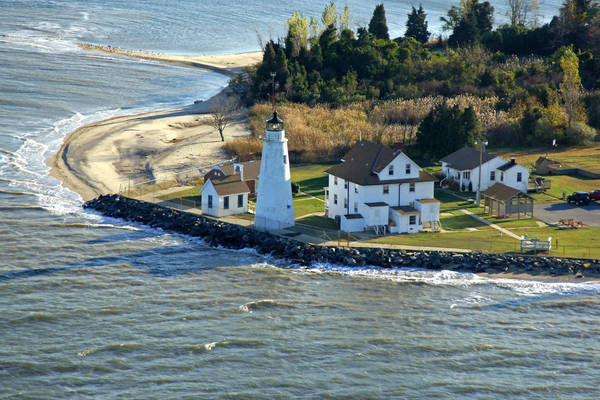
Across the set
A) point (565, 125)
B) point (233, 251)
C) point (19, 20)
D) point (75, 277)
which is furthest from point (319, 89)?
point (19, 20)

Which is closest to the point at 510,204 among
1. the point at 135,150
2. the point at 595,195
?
the point at 595,195

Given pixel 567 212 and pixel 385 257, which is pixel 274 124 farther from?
pixel 567 212

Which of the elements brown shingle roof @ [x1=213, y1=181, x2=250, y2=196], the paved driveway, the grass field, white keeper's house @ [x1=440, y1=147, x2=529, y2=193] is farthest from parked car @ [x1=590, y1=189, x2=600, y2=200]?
brown shingle roof @ [x1=213, y1=181, x2=250, y2=196]

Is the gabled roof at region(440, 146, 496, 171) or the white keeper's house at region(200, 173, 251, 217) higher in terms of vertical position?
the gabled roof at region(440, 146, 496, 171)

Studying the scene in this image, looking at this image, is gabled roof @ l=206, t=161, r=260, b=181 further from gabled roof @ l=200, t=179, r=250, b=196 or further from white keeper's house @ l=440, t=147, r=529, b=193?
white keeper's house @ l=440, t=147, r=529, b=193

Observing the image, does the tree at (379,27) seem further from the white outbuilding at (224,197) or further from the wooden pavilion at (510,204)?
the white outbuilding at (224,197)

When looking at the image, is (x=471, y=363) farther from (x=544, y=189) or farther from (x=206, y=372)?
(x=544, y=189)
